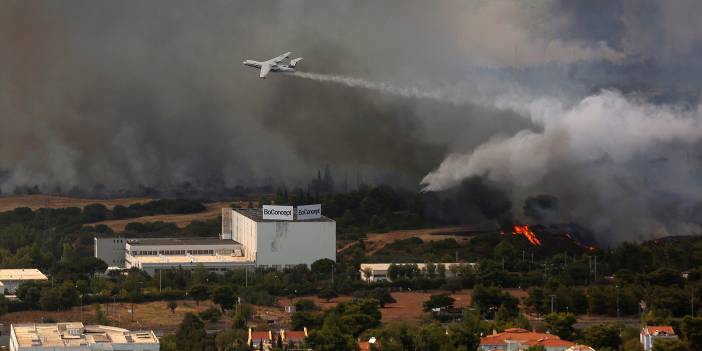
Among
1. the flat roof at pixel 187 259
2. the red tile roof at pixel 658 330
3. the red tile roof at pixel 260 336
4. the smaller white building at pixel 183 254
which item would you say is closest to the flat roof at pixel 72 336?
the red tile roof at pixel 260 336

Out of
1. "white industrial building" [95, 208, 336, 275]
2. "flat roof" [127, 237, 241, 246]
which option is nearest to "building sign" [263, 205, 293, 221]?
"white industrial building" [95, 208, 336, 275]

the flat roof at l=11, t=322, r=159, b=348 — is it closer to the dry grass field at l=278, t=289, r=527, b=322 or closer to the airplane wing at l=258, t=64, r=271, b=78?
the dry grass field at l=278, t=289, r=527, b=322

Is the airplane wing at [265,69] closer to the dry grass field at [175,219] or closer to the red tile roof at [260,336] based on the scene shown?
the red tile roof at [260,336]

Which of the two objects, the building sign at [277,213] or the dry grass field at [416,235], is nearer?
the building sign at [277,213]

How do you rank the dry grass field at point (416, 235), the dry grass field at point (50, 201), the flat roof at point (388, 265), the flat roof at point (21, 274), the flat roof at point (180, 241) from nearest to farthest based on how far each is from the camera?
the flat roof at point (21, 274)
the flat roof at point (388, 265)
the flat roof at point (180, 241)
the dry grass field at point (416, 235)
the dry grass field at point (50, 201)

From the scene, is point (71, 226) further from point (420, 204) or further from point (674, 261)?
point (674, 261)

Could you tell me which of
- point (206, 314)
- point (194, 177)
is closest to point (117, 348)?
point (206, 314)

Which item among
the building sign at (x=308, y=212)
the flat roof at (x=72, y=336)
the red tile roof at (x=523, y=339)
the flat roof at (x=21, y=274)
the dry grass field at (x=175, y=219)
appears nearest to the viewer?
the flat roof at (x=72, y=336)

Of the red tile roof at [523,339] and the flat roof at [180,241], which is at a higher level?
the flat roof at [180,241]
